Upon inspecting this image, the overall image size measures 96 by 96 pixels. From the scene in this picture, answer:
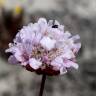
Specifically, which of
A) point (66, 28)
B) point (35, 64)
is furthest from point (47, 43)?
point (66, 28)

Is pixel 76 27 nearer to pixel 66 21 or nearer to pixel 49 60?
pixel 66 21

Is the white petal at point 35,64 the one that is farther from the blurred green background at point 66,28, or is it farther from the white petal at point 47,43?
the blurred green background at point 66,28

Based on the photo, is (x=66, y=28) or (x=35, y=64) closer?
(x=35, y=64)

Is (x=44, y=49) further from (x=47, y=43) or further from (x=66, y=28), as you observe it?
(x=66, y=28)

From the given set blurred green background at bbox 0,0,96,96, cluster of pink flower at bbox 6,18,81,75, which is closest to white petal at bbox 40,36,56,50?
cluster of pink flower at bbox 6,18,81,75

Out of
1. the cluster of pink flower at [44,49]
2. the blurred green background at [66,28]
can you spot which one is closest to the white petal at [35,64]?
the cluster of pink flower at [44,49]

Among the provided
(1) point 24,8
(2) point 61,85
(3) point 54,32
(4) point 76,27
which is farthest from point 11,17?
(3) point 54,32
